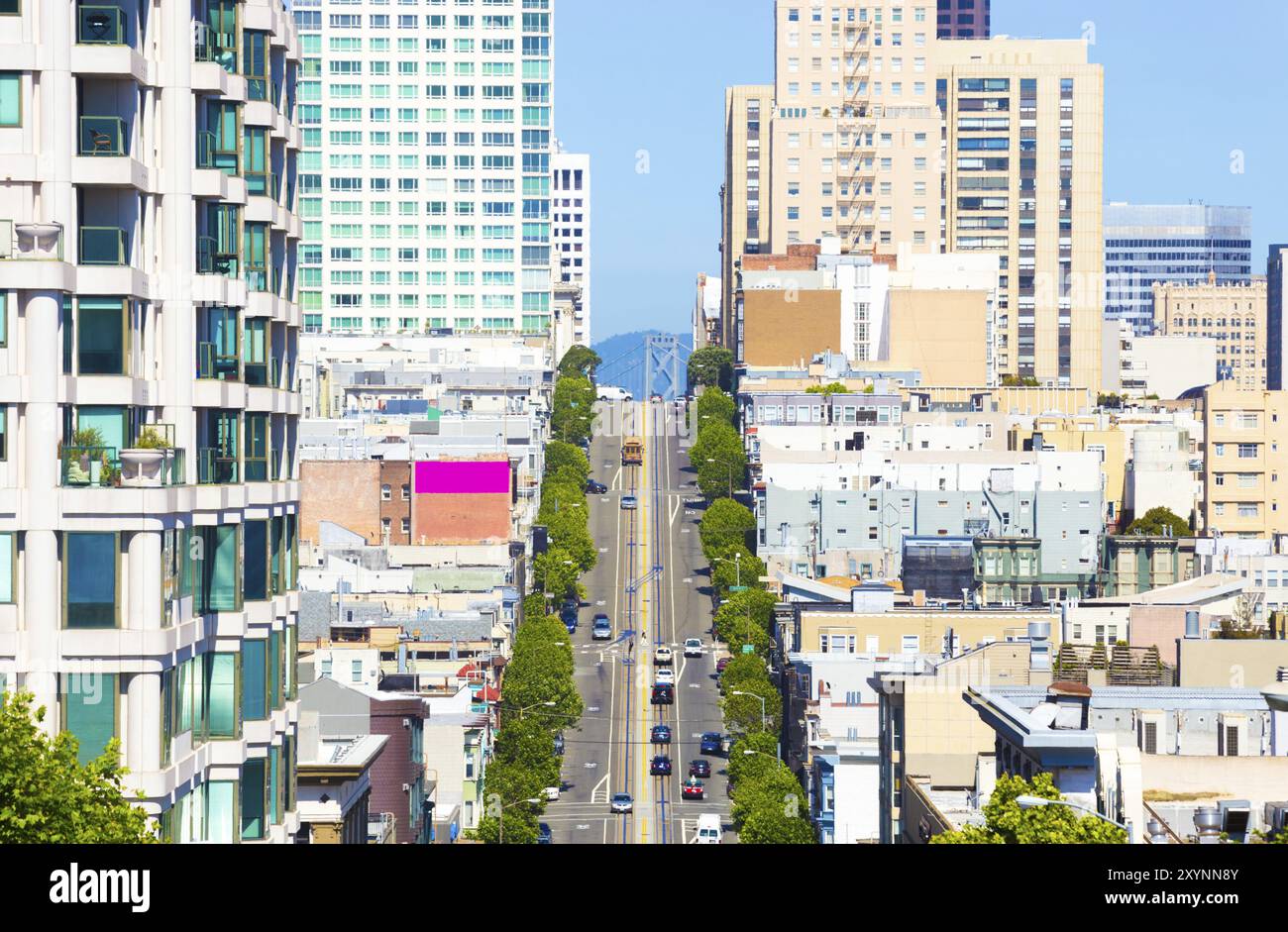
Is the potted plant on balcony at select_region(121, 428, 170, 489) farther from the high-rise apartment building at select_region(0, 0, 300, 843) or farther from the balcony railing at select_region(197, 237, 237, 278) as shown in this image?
the balcony railing at select_region(197, 237, 237, 278)

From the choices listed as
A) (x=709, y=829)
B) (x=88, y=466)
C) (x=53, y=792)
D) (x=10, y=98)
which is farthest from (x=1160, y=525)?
(x=53, y=792)

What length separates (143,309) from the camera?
32.8 m

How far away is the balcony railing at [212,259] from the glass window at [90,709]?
6787 millimetres

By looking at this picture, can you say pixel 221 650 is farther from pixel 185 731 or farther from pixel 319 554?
pixel 319 554

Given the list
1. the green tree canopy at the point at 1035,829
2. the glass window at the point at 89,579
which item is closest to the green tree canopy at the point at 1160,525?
the green tree canopy at the point at 1035,829

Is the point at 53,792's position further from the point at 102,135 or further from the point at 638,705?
the point at 638,705

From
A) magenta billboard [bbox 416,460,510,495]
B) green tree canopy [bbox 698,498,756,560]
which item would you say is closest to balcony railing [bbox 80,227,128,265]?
magenta billboard [bbox 416,460,510,495]

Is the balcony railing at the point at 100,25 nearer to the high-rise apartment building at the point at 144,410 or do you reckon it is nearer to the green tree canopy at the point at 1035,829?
the high-rise apartment building at the point at 144,410

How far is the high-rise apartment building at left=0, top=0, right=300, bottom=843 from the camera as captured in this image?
30156 mm

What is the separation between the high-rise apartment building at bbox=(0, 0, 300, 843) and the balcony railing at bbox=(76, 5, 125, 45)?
3cm

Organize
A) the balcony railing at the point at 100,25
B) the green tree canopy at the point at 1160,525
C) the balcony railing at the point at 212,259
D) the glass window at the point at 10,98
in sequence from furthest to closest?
A: 1. the green tree canopy at the point at 1160,525
2. the balcony railing at the point at 212,259
3. the balcony railing at the point at 100,25
4. the glass window at the point at 10,98

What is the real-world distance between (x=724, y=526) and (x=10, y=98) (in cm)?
15790

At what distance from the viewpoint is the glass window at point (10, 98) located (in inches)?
1208
